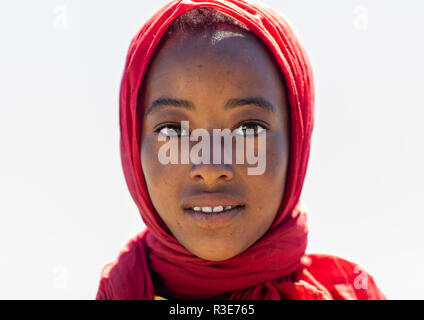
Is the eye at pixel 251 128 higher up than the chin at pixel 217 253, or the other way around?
the eye at pixel 251 128

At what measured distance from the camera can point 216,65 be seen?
1.82 m

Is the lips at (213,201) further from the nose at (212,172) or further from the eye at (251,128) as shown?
the eye at (251,128)

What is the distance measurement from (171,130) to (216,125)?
6.9 inches

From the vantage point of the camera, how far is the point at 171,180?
1.87 m

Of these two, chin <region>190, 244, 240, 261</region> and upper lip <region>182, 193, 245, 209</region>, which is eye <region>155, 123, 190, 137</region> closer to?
upper lip <region>182, 193, 245, 209</region>

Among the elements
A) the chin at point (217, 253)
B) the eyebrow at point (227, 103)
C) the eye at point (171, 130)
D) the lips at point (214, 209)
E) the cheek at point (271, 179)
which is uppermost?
the eyebrow at point (227, 103)

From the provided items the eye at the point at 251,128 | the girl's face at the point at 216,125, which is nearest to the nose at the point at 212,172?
the girl's face at the point at 216,125

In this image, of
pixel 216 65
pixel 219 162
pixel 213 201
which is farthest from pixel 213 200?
pixel 216 65

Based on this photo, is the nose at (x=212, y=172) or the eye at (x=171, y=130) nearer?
the nose at (x=212, y=172)

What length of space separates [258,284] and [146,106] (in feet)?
2.44

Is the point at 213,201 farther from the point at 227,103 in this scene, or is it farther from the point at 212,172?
the point at 227,103

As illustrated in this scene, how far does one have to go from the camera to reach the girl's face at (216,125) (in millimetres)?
1810
